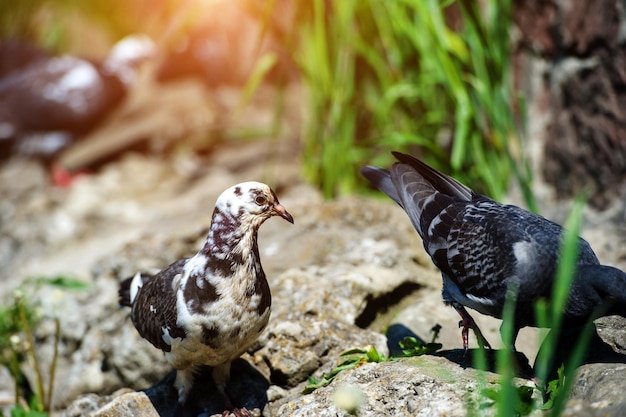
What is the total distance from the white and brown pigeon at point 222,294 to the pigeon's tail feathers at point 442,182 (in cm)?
67

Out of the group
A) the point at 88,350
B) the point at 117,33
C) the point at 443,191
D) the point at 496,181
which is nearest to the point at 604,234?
the point at 496,181

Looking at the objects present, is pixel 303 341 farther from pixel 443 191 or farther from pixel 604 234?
pixel 604 234

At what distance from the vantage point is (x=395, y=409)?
8.27 feet

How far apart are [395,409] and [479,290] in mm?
490

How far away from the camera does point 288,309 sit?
11.0 feet

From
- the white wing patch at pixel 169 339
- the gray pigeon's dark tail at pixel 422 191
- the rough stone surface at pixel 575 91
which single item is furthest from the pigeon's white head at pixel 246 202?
the rough stone surface at pixel 575 91

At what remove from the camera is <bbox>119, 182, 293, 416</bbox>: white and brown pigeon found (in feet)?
8.54

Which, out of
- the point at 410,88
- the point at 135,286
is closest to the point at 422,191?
the point at 135,286

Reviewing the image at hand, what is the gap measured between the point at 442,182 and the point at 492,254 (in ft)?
1.68

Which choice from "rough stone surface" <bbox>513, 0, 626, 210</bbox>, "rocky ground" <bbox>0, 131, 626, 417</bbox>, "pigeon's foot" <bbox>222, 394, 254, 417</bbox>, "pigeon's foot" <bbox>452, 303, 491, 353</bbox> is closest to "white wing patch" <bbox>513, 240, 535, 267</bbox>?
"rocky ground" <bbox>0, 131, 626, 417</bbox>

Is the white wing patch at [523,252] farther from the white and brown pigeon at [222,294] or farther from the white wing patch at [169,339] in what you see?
the white wing patch at [169,339]

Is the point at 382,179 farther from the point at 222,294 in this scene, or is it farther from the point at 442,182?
the point at 222,294

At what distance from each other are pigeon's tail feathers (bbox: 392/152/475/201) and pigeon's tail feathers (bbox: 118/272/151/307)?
1.21 metres

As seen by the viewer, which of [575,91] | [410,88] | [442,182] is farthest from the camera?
[410,88]
